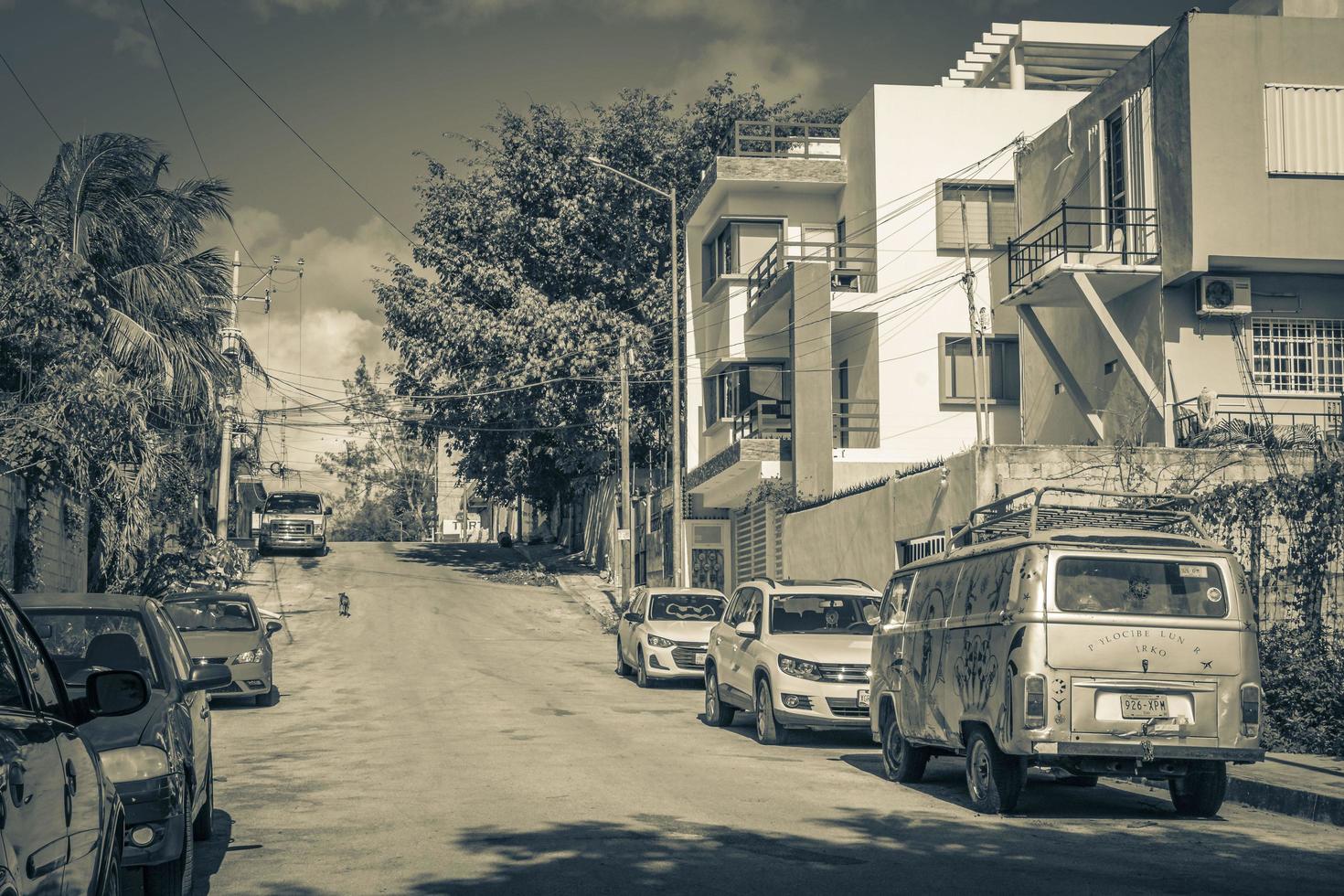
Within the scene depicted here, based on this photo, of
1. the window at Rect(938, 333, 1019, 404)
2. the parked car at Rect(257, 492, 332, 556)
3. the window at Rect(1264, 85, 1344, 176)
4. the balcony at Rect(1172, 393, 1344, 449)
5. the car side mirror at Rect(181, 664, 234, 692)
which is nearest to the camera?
the car side mirror at Rect(181, 664, 234, 692)

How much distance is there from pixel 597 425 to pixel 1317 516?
3353 centimetres

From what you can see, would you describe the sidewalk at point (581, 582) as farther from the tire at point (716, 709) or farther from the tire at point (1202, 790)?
the tire at point (1202, 790)

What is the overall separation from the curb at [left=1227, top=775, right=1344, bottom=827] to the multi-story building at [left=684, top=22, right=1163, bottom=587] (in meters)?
19.4

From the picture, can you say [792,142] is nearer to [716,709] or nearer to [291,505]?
[716,709]

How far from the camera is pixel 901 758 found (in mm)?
12805

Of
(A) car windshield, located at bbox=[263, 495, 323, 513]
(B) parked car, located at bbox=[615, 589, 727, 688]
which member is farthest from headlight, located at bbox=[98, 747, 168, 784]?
Answer: (A) car windshield, located at bbox=[263, 495, 323, 513]

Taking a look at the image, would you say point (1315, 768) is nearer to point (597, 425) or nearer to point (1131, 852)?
point (1131, 852)

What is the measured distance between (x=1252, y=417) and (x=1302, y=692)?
31.2 ft

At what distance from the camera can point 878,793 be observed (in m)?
12.0

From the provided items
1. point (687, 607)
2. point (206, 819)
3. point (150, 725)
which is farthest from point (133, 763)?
point (687, 607)

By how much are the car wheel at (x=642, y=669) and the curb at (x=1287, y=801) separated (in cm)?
1319

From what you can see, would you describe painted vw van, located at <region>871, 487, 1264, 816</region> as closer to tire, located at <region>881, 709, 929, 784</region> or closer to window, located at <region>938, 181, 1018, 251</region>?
tire, located at <region>881, 709, 929, 784</region>

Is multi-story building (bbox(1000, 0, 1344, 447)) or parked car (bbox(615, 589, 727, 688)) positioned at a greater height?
multi-story building (bbox(1000, 0, 1344, 447))

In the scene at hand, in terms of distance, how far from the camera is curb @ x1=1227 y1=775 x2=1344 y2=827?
1037 centimetres
